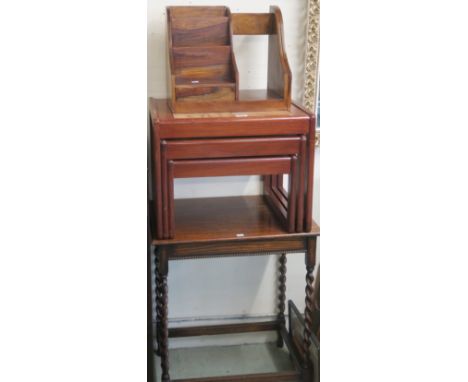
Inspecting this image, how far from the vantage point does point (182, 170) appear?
1914 mm

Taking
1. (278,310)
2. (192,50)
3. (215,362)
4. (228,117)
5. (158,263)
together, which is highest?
(192,50)

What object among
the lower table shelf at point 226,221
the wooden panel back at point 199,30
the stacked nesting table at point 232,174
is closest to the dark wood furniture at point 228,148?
the stacked nesting table at point 232,174

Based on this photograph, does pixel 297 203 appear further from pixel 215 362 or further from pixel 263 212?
pixel 215 362

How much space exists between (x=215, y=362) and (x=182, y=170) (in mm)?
1024

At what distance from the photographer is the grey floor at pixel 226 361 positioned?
98.2 inches

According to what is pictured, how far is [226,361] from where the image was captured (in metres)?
2.57

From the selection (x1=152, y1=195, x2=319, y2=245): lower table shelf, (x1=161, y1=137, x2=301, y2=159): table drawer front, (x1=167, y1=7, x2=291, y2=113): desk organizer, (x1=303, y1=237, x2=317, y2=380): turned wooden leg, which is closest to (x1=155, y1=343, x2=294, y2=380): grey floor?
(x1=303, y1=237, x2=317, y2=380): turned wooden leg

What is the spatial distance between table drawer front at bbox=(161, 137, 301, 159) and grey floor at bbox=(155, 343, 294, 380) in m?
1.01

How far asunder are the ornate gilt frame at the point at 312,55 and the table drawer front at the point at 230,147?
48cm

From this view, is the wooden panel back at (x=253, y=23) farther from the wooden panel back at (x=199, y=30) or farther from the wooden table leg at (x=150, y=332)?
the wooden table leg at (x=150, y=332)

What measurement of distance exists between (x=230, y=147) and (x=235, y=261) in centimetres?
79

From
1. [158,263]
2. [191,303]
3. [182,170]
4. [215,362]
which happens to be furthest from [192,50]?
[215,362]

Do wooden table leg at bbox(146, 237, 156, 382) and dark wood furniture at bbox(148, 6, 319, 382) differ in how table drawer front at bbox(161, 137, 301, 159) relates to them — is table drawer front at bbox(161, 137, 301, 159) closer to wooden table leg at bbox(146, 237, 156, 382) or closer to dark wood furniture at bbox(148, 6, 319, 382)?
dark wood furniture at bbox(148, 6, 319, 382)

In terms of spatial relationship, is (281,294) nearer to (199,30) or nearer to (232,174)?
(232,174)
